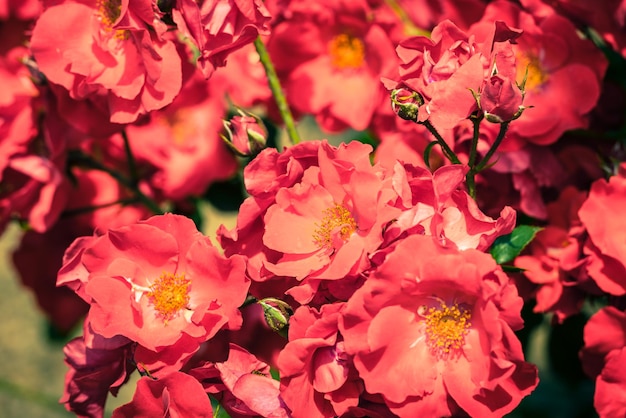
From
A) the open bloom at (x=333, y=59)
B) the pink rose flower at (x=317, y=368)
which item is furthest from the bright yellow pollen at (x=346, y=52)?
the pink rose flower at (x=317, y=368)

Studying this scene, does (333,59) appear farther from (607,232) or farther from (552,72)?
(607,232)

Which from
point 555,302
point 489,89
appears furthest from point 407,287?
point 555,302

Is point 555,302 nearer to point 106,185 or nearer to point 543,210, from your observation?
point 543,210

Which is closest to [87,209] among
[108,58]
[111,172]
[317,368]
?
[111,172]

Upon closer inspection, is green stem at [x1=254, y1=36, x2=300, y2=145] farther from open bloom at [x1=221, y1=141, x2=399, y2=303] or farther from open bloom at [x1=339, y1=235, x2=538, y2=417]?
open bloom at [x1=339, y1=235, x2=538, y2=417]

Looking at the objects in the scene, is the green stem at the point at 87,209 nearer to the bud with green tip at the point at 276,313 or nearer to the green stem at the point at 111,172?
the green stem at the point at 111,172

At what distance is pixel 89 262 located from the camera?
0.77m

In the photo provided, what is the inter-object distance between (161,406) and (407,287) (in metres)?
0.26

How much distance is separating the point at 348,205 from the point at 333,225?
0.08 ft

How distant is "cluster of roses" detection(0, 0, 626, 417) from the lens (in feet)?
2.30

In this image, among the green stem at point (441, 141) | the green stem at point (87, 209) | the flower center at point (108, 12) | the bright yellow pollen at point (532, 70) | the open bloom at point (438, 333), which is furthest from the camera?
the green stem at point (87, 209)

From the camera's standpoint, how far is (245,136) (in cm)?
86

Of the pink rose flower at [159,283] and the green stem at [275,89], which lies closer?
the pink rose flower at [159,283]

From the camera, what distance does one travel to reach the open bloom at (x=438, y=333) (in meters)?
0.67
